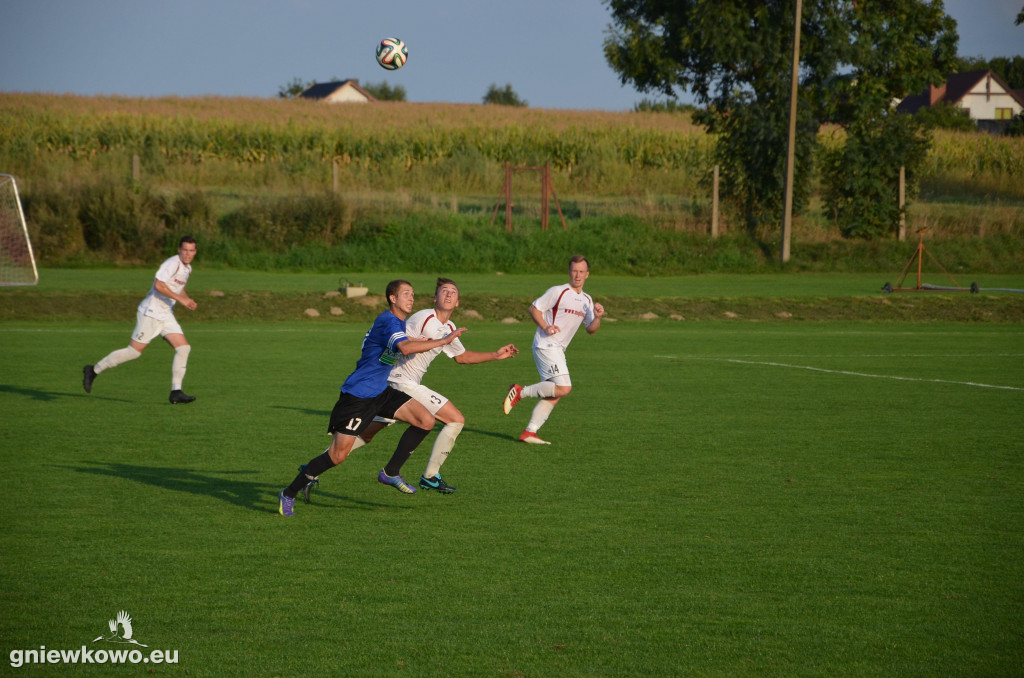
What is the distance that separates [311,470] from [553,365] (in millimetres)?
4547

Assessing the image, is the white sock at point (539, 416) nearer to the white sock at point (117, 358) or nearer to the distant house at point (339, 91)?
the white sock at point (117, 358)

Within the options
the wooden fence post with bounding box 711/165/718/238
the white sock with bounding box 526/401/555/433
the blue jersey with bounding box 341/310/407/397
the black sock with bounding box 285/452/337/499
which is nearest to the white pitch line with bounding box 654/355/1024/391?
the white sock with bounding box 526/401/555/433

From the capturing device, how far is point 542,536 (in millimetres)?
7891

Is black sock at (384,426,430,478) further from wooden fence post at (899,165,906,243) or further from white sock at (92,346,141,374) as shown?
wooden fence post at (899,165,906,243)

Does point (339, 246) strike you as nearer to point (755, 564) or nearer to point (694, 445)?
point (694, 445)

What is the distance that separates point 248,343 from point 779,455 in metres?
12.9

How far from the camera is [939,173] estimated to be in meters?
57.5

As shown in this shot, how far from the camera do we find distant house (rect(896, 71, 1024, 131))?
118m

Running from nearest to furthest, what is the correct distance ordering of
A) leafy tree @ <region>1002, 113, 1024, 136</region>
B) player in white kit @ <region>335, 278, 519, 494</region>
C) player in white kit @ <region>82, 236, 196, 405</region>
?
player in white kit @ <region>335, 278, 519, 494</region> < player in white kit @ <region>82, 236, 196, 405</region> < leafy tree @ <region>1002, 113, 1024, 136</region>

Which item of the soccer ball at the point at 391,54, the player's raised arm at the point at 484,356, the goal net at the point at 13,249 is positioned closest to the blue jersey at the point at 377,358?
the player's raised arm at the point at 484,356

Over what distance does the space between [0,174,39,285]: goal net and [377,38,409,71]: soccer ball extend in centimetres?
859

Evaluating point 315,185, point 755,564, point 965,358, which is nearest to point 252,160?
point 315,185

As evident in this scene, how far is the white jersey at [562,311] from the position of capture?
1232 centimetres
